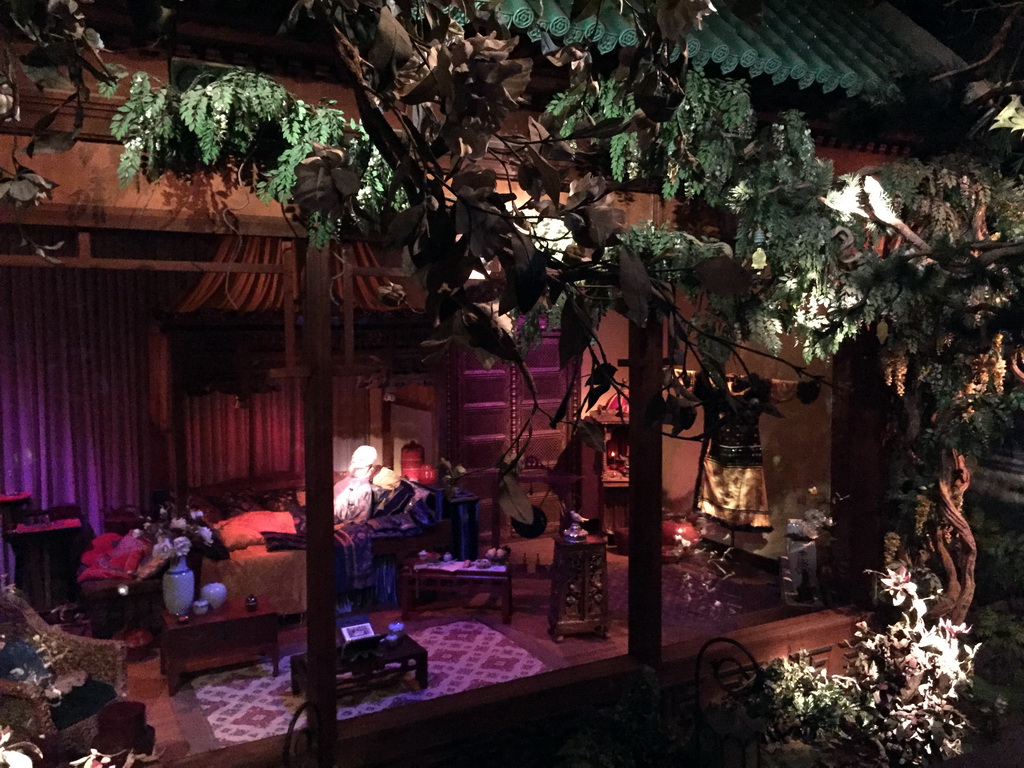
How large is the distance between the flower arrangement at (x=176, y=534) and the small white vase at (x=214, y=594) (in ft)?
1.01

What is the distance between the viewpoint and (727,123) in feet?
14.0

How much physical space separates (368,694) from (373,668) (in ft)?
0.87

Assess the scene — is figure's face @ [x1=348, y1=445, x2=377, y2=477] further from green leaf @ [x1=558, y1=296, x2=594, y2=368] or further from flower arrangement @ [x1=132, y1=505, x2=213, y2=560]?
green leaf @ [x1=558, y1=296, x2=594, y2=368]

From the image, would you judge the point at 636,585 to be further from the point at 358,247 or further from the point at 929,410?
the point at 358,247

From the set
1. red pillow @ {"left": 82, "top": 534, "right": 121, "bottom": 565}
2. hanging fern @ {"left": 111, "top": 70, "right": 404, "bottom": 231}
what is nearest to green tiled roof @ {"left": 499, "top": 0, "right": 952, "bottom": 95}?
hanging fern @ {"left": 111, "top": 70, "right": 404, "bottom": 231}

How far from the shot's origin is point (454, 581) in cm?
656

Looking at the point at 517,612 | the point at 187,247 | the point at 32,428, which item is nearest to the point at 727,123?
the point at 517,612

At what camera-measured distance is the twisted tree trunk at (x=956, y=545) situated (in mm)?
5332

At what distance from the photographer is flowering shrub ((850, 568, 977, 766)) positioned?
15.8 ft

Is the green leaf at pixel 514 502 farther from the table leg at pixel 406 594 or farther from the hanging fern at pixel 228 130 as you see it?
the table leg at pixel 406 594

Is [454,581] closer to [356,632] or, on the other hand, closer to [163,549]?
[356,632]

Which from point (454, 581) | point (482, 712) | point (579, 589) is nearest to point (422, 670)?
point (482, 712)

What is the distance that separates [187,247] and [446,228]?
7.50 metres

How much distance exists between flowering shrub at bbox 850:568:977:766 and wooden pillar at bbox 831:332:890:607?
356 millimetres
